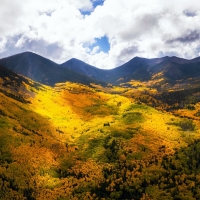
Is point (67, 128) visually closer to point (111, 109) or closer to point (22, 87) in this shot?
point (111, 109)

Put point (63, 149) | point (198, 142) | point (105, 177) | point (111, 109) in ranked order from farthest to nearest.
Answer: point (111, 109) → point (198, 142) → point (63, 149) → point (105, 177)

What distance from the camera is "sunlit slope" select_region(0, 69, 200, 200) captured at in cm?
5157

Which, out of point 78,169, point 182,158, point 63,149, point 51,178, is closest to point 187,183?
point 182,158

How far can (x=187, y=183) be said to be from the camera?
53312mm

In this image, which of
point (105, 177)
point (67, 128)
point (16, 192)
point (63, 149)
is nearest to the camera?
point (16, 192)

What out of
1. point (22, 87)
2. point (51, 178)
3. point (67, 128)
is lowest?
point (51, 178)

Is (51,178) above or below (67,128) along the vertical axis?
below

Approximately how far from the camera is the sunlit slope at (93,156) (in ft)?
169

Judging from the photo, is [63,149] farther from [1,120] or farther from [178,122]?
[178,122]

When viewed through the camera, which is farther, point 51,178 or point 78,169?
point 78,169

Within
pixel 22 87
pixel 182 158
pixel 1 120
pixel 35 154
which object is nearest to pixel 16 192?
pixel 35 154

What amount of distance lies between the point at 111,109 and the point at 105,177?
68931 mm

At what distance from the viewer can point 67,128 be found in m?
91.8

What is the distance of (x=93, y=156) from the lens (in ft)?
223
